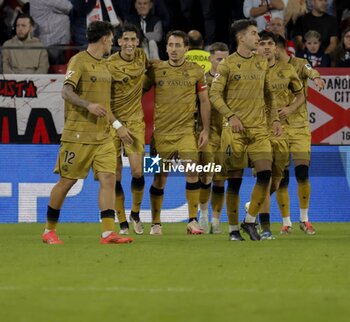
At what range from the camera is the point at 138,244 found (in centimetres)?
1258

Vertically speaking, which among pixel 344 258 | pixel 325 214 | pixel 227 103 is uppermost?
pixel 227 103

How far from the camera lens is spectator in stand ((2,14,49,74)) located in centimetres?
1750

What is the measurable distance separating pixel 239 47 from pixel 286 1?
6135 mm

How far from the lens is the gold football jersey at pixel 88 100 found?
1218 cm

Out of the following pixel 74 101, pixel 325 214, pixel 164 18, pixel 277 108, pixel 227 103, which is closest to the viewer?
pixel 74 101

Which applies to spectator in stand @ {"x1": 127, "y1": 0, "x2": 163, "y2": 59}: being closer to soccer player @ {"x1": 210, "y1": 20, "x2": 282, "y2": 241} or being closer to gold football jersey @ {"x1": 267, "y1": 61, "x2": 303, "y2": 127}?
gold football jersey @ {"x1": 267, "y1": 61, "x2": 303, "y2": 127}

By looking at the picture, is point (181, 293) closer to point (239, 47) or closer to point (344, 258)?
point (344, 258)

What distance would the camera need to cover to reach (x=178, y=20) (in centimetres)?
1883

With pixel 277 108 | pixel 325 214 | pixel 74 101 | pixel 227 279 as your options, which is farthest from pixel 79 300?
pixel 325 214

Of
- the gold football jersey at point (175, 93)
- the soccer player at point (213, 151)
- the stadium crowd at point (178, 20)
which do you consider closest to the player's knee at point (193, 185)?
the soccer player at point (213, 151)

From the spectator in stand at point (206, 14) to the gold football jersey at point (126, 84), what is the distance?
14.2 ft

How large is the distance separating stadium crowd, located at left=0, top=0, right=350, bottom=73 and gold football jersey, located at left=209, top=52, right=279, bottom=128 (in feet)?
17.3

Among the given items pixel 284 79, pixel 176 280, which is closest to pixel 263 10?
pixel 284 79

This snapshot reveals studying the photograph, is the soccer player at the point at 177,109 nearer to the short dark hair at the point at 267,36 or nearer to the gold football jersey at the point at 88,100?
the short dark hair at the point at 267,36
